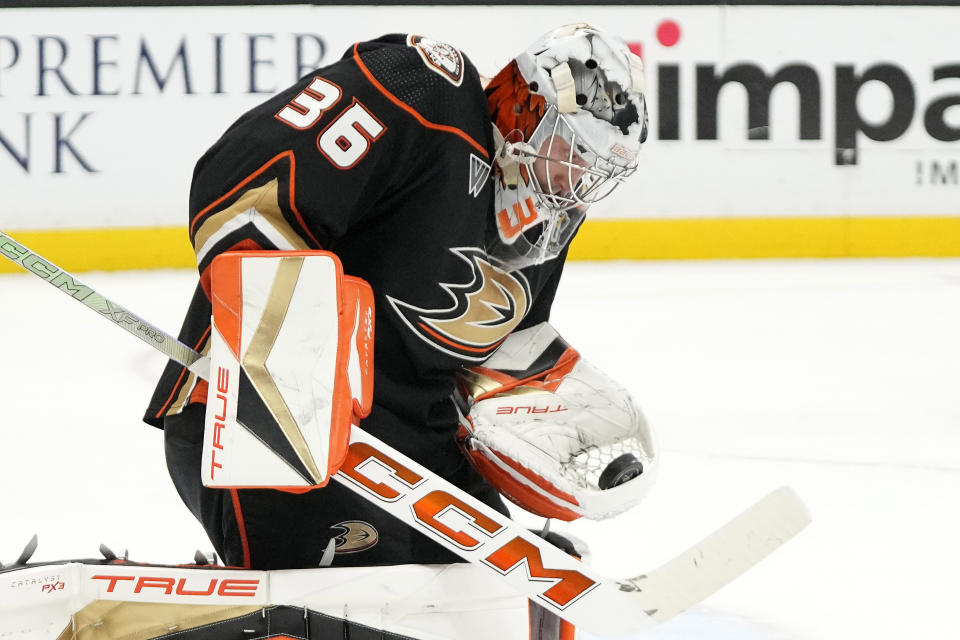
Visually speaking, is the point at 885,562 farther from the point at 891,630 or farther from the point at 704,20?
the point at 704,20

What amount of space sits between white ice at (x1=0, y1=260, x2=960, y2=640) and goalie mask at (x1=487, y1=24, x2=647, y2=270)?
67cm

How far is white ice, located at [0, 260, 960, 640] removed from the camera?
181 centimetres

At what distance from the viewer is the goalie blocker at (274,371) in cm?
107

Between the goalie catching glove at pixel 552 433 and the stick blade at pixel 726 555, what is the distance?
0.33ft

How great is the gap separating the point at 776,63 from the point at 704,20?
352 mm

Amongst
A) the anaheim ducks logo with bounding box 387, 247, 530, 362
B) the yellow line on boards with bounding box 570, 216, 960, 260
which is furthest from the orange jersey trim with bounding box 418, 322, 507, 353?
the yellow line on boards with bounding box 570, 216, 960, 260

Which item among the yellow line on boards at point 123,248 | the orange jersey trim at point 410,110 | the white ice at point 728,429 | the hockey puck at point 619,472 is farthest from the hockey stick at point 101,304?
the yellow line on boards at point 123,248

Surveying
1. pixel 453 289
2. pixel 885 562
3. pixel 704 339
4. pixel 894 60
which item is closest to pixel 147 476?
pixel 453 289

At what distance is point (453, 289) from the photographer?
51.3 inches

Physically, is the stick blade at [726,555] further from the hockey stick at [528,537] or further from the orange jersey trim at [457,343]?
the orange jersey trim at [457,343]

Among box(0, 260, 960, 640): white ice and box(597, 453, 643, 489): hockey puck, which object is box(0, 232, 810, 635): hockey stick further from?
box(0, 260, 960, 640): white ice

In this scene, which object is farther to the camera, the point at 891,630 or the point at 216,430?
the point at 891,630

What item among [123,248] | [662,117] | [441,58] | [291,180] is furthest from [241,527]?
[662,117]

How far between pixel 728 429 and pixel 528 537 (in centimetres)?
145
